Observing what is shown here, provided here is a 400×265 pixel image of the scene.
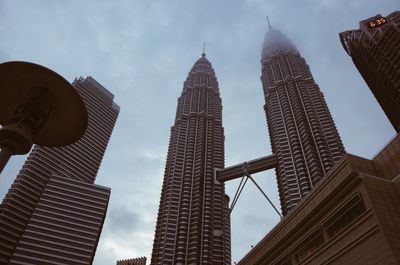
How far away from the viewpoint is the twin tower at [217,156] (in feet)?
297

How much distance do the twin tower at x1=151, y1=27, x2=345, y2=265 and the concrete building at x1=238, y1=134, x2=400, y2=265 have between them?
47.3 m

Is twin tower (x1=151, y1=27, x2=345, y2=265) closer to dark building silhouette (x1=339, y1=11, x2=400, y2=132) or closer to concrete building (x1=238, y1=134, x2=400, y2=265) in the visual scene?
dark building silhouette (x1=339, y1=11, x2=400, y2=132)

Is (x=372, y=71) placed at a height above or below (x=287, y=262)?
above

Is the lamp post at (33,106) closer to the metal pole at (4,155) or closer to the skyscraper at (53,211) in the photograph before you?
the metal pole at (4,155)

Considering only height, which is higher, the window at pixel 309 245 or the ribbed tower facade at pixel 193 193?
the ribbed tower facade at pixel 193 193

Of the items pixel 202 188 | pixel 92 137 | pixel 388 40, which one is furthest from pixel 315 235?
pixel 92 137

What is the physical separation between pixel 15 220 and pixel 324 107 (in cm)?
10281

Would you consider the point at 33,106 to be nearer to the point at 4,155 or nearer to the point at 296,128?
the point at 4,155

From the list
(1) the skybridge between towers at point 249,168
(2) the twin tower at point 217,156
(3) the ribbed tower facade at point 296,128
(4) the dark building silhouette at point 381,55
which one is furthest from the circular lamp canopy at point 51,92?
(4) the dark building silhouette at point 381,55

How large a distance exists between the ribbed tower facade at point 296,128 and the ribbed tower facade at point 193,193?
21.1 metres

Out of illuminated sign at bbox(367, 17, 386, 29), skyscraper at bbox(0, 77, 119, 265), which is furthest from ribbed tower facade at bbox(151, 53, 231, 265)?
illuminated sign at bbox(367, 17, 386, 29)

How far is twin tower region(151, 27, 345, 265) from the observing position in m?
90.5

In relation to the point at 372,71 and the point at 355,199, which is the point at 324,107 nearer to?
the point at 372,71

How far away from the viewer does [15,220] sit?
362ft
